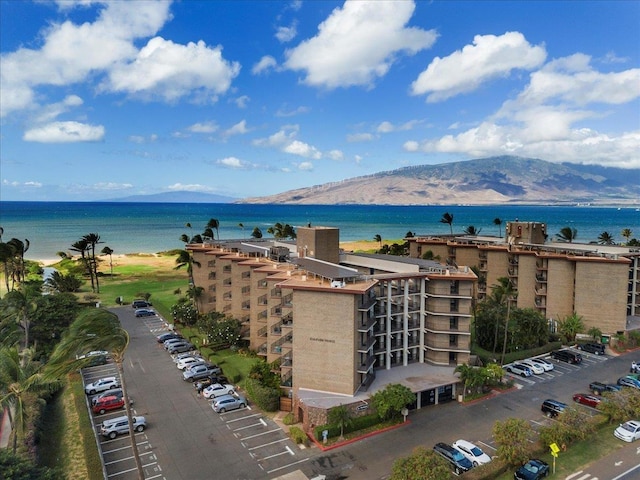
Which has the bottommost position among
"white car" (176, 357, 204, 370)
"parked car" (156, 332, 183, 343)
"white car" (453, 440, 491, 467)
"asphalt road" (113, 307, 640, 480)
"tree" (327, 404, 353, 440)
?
"asphalt road" (113, 307, 640, 480)

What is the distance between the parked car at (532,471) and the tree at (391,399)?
352 inches

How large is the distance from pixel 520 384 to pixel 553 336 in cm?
1566

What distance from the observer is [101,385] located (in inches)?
1670

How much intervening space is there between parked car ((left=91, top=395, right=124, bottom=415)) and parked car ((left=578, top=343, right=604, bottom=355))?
5355 centimetres

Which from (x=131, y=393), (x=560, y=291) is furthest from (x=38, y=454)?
(x=560, y=291)

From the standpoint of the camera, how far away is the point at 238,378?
43531 mm

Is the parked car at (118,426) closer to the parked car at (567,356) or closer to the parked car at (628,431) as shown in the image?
the parked car at (628,431)

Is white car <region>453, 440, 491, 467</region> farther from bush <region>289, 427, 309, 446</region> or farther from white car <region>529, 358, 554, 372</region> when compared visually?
white car <region>529, 358, 554, 372</region>

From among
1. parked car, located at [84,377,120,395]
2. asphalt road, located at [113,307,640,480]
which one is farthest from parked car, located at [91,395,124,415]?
parked car, located at [84,377,120,395]

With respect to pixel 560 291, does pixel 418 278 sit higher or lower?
higher

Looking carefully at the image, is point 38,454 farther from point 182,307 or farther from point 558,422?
point 558,422

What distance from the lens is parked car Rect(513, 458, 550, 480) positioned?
92.3ft


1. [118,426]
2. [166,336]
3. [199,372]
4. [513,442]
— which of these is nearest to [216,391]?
[199,372]

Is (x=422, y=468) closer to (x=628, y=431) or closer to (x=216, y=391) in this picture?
(x=628, y=431)
